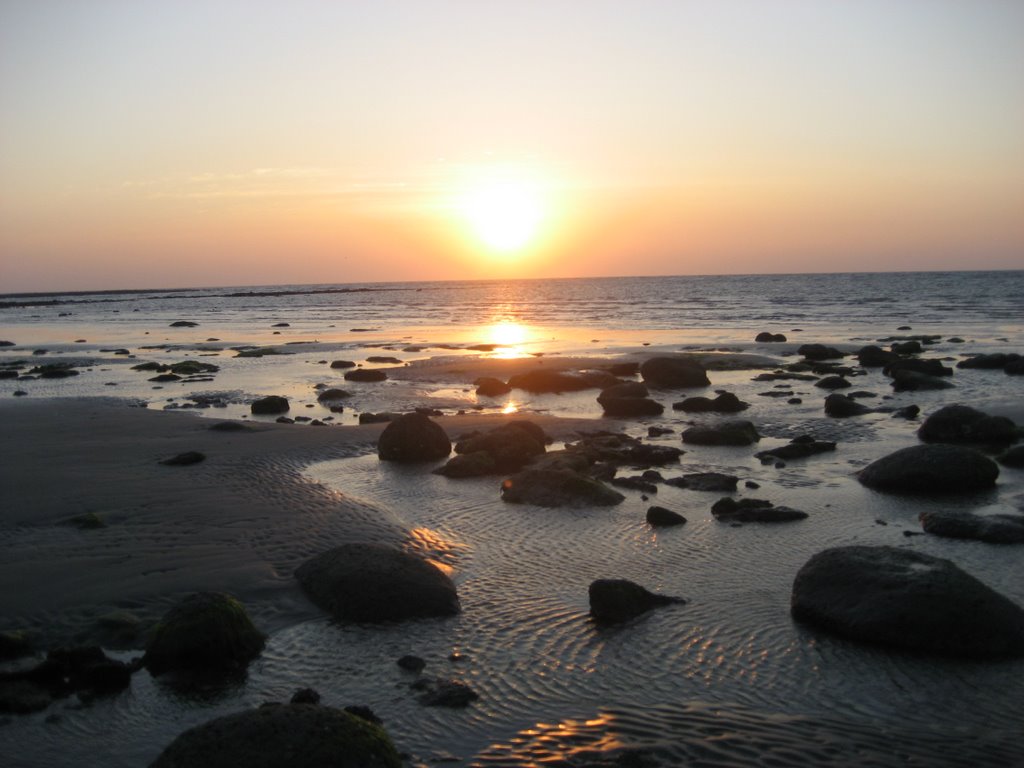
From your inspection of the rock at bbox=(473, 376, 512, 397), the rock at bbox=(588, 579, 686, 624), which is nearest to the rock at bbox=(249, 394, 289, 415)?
the rock at bbox=(473, 376, 512, 397)

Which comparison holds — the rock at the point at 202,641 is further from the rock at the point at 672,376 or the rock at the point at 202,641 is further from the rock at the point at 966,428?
the rock at the point at 672,376

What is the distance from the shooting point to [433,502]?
14.7 m

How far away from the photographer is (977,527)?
12.0 meters

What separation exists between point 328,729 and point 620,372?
95.2 ft

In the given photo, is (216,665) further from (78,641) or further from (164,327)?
(164,327)

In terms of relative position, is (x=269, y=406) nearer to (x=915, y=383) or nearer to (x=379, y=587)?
(x=379, y=587)

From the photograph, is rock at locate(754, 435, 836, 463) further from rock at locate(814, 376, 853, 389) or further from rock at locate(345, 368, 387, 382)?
rock at locate(345, 368, 387, 382)

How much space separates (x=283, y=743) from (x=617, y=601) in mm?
4491

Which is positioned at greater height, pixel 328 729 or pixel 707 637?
pixel 328 729

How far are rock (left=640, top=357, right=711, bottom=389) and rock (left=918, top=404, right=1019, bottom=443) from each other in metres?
10.9

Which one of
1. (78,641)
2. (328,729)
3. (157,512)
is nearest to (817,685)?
(328,729)

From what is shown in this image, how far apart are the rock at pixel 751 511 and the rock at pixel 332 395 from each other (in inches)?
654

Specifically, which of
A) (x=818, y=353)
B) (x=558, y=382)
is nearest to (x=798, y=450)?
(x=558, y=382)

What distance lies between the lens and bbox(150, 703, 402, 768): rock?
569cm
